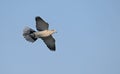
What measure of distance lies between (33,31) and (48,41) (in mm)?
1580

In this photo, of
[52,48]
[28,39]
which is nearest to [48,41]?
[52,48]

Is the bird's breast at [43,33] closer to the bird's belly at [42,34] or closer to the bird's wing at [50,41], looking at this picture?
the bird's belly at [42,34]

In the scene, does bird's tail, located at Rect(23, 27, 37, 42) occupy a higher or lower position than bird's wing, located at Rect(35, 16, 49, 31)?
lower

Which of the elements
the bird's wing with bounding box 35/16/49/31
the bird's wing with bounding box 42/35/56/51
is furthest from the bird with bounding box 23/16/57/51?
the bird's wing with bounding box 42/35/56/51

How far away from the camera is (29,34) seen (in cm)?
1897

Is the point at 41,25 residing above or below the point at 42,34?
above

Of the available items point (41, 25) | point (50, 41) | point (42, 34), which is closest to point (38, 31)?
point (41, 25)

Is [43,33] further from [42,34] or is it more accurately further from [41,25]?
[41,25]

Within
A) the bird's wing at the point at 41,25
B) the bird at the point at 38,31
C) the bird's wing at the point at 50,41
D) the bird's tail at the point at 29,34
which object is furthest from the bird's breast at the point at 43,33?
the bird's wing at the point at 50,41

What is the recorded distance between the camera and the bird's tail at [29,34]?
61.2 ft

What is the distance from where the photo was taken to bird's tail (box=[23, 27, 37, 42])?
1864 cm

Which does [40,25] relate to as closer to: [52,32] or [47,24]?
[47,24]

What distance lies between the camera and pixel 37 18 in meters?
18.6

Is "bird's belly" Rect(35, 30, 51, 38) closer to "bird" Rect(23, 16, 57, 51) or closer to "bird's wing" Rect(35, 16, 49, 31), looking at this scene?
"bird" Rect(23, 16, 57, 51)
